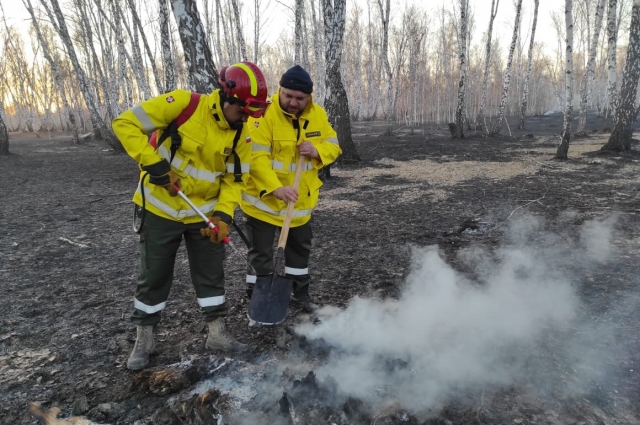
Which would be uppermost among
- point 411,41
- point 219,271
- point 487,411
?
point 411,41

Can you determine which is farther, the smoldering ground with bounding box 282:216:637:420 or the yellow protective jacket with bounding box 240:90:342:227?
the yellow protective jacket with bounding box 240:90:342:227

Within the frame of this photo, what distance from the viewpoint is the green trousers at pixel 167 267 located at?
2479mm

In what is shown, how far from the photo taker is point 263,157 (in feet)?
9.68

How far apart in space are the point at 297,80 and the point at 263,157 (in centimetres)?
60

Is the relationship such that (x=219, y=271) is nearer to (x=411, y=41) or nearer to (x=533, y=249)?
(x=533, y=249)

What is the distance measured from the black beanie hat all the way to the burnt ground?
5.69 ft

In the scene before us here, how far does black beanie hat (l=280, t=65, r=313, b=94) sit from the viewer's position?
2750 millimetres

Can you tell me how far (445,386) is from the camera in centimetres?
227

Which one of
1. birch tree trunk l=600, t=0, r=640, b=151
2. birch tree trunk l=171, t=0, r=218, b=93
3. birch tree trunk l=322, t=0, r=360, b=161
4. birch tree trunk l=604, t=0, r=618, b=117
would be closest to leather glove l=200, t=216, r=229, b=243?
birch tree trunk l=171, t=0, r=218, b=93

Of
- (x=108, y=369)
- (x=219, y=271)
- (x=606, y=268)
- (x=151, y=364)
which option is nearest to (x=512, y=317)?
(x=606, y=268)

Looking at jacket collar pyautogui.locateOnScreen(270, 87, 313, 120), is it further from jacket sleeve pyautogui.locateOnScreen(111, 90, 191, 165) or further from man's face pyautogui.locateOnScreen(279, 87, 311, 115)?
jacket sleeve pyautogui.locateOnScreen(111, 90, 191, 165)

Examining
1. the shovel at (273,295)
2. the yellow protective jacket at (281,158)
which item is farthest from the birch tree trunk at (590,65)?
the shovel at (273,295)

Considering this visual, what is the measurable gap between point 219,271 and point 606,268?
11.9 feet

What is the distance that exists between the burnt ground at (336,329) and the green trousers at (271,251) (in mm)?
324
